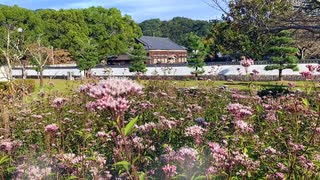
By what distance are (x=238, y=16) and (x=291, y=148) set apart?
35.3ft

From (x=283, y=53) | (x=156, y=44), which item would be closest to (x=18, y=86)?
(x=283, y=53)

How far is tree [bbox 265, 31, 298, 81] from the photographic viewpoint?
23938 millimetres

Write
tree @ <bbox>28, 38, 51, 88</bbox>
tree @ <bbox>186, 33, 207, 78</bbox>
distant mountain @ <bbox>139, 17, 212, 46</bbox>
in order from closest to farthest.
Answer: tree @ <bbox>28, 38, 51, 88</bbox> < tree @ <bbox>186, 33, 207, 78</bbox> < distant mountain @ <bbox>139, 17, 212, 46</bbox>

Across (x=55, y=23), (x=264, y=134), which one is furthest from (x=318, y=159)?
(x=55, y=23)

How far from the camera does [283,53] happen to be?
81.8 feet

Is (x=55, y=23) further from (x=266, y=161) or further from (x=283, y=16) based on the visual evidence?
(x=266, y=161)

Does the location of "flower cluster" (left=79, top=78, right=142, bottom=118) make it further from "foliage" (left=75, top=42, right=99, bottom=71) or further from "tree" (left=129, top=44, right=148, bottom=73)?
"foliage" (left=75, top=42, right=99, bottom=71)

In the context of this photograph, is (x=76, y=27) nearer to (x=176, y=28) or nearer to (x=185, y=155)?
(x=176, y=28)

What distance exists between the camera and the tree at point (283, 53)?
78.5 feet

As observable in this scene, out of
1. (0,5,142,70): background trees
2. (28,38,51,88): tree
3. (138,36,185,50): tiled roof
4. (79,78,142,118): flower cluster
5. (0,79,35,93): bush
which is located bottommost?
(0,79,35,93): bush

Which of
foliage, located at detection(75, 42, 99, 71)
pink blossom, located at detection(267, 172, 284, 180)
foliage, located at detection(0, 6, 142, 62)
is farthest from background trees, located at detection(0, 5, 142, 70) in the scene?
pink blossom, located at detection(267, 172, 284, 180)

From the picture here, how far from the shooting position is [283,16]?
480 inches

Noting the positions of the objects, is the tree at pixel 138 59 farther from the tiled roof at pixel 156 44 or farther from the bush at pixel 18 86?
the tiled roof at pixel 156 44

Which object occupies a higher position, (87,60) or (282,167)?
(87,60)
